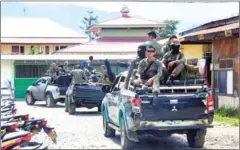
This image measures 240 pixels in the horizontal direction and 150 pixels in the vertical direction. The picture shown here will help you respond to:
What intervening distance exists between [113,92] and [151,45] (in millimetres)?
926

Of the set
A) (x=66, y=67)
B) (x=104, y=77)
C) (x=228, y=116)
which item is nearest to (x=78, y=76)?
(x=104, y=77)

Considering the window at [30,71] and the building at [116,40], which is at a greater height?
the building at [116,40]

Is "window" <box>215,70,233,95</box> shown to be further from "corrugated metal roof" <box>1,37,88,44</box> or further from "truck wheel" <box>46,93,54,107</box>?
"corrugated metal roof" <box>1,37,88,44</box>

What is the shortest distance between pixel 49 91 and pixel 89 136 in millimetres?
990

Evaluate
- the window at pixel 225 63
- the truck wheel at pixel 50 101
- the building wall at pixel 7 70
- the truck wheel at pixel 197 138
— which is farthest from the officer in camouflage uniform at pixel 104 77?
the window at pixel 225 63

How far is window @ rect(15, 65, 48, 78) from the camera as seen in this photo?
5309mm

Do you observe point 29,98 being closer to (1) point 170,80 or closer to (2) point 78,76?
(2) point 78,76

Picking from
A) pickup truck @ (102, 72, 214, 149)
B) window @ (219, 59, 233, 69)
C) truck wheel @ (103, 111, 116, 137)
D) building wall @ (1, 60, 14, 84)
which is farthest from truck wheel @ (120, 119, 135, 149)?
window @ (219, 59, 233, 69)

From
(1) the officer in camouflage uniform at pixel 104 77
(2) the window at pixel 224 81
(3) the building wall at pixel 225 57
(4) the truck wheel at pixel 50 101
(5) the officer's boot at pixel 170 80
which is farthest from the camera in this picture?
(2) the window at pixel 224 81

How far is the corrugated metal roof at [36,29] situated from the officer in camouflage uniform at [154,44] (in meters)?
0.66

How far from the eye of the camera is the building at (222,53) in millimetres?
6645

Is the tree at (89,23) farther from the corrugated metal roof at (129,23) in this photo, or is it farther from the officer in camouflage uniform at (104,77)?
the officer in camouflage uniform at (104,77)

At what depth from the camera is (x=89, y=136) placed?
5.32 meters

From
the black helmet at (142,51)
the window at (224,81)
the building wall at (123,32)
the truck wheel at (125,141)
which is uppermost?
the building wall at (123,32)
